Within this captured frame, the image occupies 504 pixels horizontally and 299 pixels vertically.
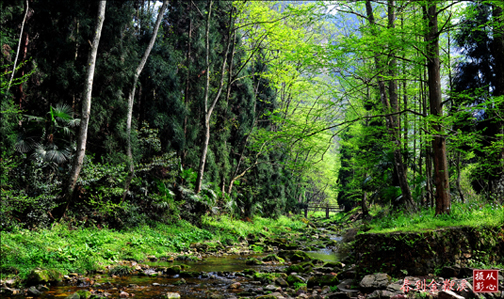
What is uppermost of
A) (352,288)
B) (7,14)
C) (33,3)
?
(33,3)

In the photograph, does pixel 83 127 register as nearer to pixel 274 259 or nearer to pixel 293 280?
pixel 293 280

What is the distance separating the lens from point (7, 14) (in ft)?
31.3

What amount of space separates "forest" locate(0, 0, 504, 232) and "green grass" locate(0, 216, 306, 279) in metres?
0.56

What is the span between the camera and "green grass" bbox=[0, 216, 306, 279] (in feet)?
21.9

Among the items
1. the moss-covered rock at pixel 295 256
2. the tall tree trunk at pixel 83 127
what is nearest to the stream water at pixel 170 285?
the moss-covered rock at pixel 295 256

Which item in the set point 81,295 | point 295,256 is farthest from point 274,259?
point 81,295

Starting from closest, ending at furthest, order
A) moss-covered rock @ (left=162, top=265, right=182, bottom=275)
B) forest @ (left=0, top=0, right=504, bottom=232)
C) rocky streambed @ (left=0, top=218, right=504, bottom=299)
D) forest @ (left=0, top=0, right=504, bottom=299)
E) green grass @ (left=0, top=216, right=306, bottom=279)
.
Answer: rocky streambed @ (left=0, top=218, right=504, bottom=299)
forest @ (left=0, top=0, right=504, bottom=299)
green grass @ (left=0, top=216, right=306, bottom=279)
forest @ (left=0, top=0, right=504, bottom=232)
moss-covered rock @ (left=162, top=265, right=182, bottom=275)

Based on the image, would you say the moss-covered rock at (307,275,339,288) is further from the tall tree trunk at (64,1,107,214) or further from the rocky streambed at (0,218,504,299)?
the tall tree trunk at (64,1,107,214)

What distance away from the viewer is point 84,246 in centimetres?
813

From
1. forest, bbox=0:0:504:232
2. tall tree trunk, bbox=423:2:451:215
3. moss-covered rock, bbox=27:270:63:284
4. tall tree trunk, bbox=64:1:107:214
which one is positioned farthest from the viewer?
tall tree trunk, bbox=64:1:107:214

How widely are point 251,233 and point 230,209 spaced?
175 cm

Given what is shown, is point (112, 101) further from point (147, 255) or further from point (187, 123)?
point (147, 255)

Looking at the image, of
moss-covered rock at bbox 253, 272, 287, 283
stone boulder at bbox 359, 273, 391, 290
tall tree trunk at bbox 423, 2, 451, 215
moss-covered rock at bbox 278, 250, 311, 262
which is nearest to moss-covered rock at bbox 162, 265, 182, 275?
moss-covered rock at bbox 253, 272, 287, 283

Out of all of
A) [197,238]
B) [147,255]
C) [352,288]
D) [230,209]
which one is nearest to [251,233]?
[230,209]
